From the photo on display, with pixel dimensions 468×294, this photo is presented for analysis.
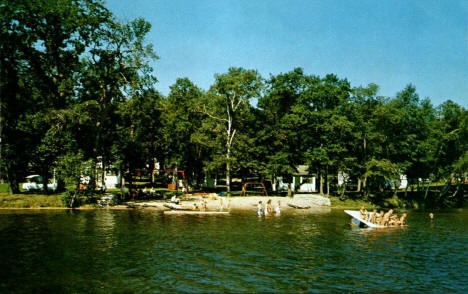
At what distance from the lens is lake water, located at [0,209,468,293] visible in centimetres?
1866

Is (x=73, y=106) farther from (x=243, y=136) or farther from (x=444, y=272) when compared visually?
(x=444, y=272)

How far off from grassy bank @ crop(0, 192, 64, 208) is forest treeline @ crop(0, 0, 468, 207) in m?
3.67

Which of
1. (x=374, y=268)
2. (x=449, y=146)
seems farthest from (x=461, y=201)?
(x=374, y=268)

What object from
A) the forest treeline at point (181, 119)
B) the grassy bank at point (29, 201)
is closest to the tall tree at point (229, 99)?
the forest treeline at point (181, 119)

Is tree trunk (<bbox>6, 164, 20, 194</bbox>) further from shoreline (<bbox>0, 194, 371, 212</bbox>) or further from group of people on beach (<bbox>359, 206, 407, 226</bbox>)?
group of people on beach (<bbox>359, 206, 407, 226</bbox>)

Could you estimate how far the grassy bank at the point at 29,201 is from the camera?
4584cm

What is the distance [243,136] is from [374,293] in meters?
48.7

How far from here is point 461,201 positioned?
68375 mm

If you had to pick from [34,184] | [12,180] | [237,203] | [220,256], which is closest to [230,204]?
[237,203]

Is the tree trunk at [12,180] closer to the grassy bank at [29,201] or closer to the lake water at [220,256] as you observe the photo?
the grassy bank at [29,201]

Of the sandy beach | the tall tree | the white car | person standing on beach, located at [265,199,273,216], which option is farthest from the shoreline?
the white car

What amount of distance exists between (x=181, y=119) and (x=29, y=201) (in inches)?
1145

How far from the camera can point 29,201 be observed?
46.8 meters

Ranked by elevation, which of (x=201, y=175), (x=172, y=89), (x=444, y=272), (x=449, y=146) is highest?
(x=172, y=89)
